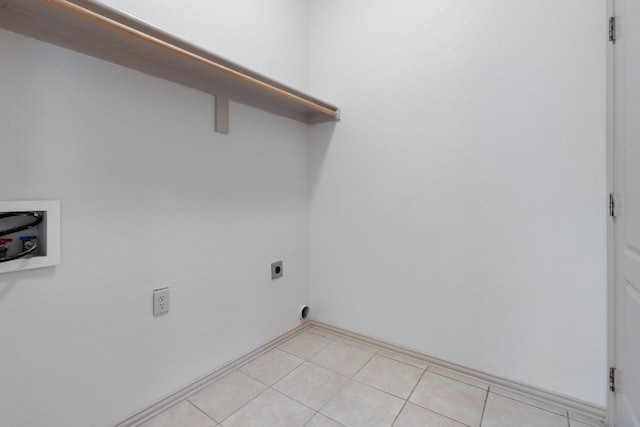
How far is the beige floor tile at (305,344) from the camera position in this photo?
174 cm

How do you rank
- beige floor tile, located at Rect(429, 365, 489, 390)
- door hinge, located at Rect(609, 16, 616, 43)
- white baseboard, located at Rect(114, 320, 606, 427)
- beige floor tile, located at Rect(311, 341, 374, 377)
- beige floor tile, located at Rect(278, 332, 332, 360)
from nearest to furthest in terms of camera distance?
door hinge, located at Rect(609, 16, 616, 43) < white baseboard, located at Rect(114, 320, 606, 427) < beige floor tile, located at Rect(429, 365, 489, 390) < beige floor tile, located at Rect(311, 341, 374, 377) < beige floor tile, located at Rect(278, 332, 332, 360)

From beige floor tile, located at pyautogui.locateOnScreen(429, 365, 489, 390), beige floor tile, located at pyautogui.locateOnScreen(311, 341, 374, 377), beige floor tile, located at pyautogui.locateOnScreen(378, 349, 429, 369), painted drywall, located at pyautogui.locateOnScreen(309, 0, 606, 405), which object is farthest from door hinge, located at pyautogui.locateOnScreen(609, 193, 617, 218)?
beige floor tile, located at pyautogui.locateOnScreen(311, 341, 374, 377)

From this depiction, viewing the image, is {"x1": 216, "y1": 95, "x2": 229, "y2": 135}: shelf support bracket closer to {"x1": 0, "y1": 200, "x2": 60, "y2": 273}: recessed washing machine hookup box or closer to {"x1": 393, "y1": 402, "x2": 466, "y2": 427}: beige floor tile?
{"x1": 0, "y1": 200, "x2": 60, "y2": 273}: recessed washing machine hookup box

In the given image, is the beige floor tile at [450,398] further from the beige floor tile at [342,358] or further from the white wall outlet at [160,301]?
Result: the white wall outlet at [160,301]

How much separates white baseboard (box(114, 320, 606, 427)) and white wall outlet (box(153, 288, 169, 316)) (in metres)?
0.40

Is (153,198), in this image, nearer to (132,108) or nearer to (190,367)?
(132,108)

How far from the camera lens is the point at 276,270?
184 cm

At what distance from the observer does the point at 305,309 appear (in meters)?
2.10

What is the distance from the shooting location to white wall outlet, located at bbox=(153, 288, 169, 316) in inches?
48.9

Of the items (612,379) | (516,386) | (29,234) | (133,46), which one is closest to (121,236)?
(29,234)

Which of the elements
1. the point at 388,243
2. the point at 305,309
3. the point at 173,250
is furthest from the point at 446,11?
the point at 305,309

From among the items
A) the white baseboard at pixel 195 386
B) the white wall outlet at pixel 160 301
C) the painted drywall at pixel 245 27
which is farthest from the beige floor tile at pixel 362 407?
the painted drywall at pixel 245 27

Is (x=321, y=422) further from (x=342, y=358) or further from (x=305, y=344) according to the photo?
(x=305, y=344)

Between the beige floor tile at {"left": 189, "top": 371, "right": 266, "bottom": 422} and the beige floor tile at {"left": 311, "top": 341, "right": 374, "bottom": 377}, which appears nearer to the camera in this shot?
the beige floor tile at {"left": 189, "top": 371, "right": 266, "bottom": 422}
